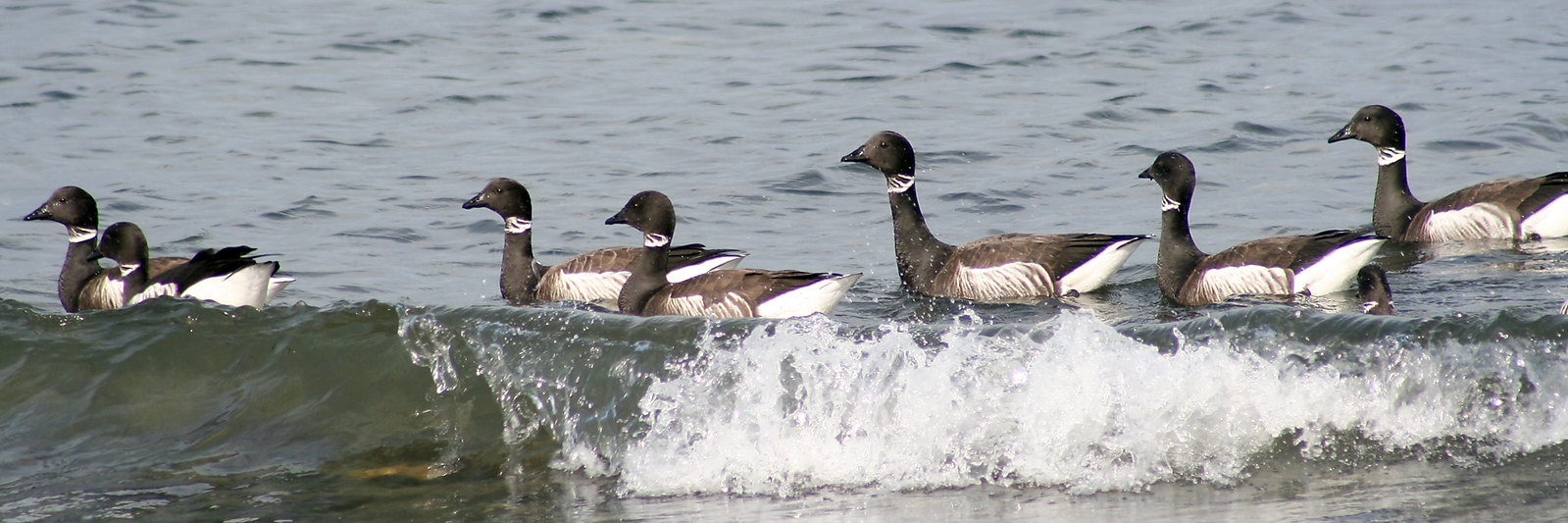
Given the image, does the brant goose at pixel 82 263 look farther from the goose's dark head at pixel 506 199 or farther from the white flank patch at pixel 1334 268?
the white flank patch at pixel 1334 268

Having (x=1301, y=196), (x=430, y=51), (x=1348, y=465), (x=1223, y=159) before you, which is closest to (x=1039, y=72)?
(x=1223, y=159)

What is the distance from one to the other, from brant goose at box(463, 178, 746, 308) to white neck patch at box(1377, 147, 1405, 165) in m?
6.07

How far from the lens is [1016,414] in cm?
661

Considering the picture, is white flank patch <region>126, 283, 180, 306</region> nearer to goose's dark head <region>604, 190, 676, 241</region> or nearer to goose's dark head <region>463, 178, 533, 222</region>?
goose's dark head <region>463, 178, 533, 222</region>

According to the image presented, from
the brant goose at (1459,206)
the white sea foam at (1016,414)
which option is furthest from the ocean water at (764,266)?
the brant goose at (1459,206)

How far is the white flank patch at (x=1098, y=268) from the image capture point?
10492mm

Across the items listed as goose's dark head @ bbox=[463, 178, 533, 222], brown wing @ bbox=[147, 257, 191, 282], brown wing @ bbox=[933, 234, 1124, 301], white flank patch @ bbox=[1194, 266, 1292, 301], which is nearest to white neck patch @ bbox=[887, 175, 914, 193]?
brown wing @ bbox=[933, 234, 1124, 301]

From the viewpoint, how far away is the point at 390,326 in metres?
8.44

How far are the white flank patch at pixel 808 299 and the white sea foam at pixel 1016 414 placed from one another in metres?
2.36

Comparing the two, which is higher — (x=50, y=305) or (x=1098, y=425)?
(x=1098, y=425)

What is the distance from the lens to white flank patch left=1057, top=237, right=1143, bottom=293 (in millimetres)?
10492

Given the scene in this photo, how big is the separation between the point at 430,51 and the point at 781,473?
1596 cm

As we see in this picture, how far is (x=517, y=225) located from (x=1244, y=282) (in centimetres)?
544

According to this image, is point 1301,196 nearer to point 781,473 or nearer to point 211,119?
point 781,473
